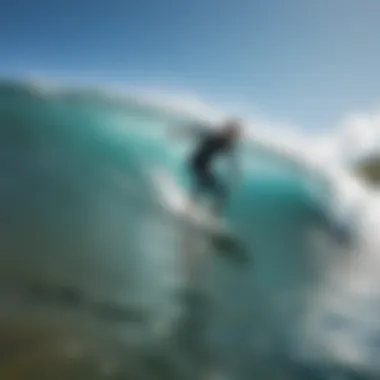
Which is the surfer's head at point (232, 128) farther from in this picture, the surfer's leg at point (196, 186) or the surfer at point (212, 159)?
the surfer's leg at point (196, 186)

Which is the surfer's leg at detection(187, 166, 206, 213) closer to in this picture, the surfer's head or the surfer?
the surfer

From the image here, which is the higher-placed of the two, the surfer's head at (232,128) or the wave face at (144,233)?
the surfer's head at (232,128)

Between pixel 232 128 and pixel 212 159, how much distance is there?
0.38ft

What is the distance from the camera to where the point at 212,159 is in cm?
248

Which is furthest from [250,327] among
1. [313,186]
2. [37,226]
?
[37,226]

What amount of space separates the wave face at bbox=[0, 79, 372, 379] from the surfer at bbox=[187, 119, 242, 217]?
0.04 m

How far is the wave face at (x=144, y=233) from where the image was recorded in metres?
2.32

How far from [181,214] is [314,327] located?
554 mm

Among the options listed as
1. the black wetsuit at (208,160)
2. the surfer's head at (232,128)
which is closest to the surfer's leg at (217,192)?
the black wetsuit at (208,160)

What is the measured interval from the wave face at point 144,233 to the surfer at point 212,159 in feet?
0.13

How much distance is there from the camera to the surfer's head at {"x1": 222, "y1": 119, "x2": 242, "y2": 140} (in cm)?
247

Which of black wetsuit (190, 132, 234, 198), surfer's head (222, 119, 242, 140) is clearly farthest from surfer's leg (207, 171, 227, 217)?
surfer's head (222, 119, 242, 140)

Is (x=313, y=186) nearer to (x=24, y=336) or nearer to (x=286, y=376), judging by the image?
(x=286, y=376)

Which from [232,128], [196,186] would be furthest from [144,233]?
[232,128]
